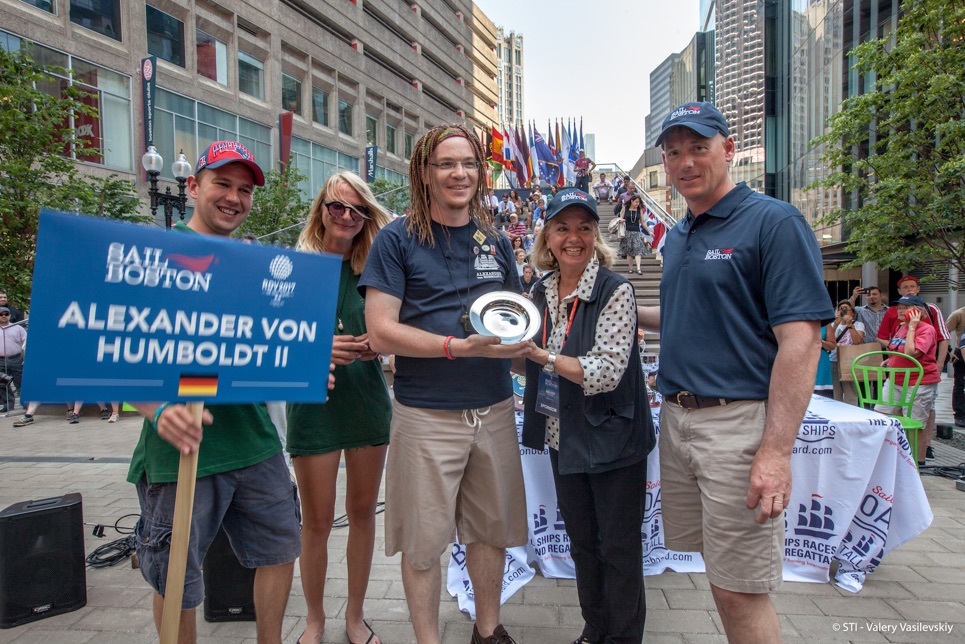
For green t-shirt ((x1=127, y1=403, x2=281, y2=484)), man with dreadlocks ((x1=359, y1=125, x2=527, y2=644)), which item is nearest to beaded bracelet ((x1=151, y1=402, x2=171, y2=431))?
green t-shirt ((x1=127, y1=403, x2=281, y2=484))

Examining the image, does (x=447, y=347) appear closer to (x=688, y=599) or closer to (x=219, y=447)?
(x=219, y=447)

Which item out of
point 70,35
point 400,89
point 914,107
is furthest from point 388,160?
point 914,107

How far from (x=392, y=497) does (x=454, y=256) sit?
1034mm

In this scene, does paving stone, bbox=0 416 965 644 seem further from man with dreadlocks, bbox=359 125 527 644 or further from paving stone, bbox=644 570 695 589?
man with dreadlocks, bbox=359 125 527 644

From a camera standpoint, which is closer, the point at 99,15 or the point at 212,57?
the point at 99,15

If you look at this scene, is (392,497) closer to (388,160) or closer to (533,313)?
(533,313)

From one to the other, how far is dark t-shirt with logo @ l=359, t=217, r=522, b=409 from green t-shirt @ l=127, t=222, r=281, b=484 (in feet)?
1.82

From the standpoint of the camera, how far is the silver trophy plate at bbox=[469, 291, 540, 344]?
203cm

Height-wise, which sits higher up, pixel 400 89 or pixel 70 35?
pixel 400 89

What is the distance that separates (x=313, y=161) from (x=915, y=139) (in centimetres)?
2925

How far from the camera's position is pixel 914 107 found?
823 cm

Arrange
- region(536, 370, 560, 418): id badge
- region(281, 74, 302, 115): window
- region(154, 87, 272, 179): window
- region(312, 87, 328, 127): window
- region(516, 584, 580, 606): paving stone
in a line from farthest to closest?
region(312, 87, 328, 127): window → region(281, 74, 302, 115): window → region(154, 87, 272, 179): window → region(516, 584, 580, 606): paving stone → region(536, 370, 560, 418): id badge

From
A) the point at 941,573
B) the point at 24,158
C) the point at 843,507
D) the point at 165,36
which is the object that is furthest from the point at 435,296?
the point at 165,36

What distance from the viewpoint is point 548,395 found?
2492mm
